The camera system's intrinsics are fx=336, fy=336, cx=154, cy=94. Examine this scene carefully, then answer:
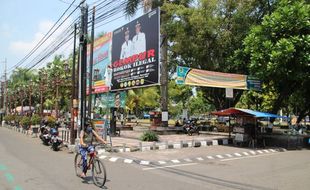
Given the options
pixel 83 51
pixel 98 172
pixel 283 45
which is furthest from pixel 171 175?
pixel 283 45

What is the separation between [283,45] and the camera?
17875mm

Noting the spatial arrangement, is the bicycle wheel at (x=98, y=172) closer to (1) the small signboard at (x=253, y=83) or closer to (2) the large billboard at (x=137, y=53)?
(2) the large billboard at (x=137, y=53)

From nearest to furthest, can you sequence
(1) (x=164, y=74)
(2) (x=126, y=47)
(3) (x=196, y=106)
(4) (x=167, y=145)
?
1. (4) (x=167, y=145)
2. (2) (x=126, y=47)
3. (1) (x=164, y=74)
4. (3) (x=196, y=106)

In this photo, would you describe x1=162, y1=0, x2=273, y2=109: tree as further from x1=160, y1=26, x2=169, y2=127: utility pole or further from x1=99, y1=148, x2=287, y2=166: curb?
x1=99, y1=148, x2=287, y2=166: curb

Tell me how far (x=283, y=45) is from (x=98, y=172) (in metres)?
13.4

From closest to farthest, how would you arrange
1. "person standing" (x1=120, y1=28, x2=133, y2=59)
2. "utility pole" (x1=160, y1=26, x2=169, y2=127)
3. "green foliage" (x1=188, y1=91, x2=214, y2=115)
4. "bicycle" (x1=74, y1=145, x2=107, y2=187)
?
"bicycle" (x1=74, y1=145, x2=107, y2=187) < "person standing" (x1=120, y1=28, x2=133, y2=59) < "utility pole" (x1=160, y1=26, x2=169, y2=127) < "green foliage" (x1=188, y1=91, x2=214, y2=115)

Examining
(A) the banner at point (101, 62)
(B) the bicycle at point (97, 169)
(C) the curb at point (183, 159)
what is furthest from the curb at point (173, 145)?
(A) the banner at point (101, 62)

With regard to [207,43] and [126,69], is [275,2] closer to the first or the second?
[207,43]

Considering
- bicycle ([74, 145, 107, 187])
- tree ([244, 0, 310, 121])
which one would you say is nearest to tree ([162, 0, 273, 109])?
tree ([244, 0, 310, 121])

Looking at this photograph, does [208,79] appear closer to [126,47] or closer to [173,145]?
[173,145]

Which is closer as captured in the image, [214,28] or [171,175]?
[171,175]

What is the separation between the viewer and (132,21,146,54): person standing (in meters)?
21.0

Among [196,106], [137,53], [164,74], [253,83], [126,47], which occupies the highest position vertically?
[126,47]

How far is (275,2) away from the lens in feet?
75.0
